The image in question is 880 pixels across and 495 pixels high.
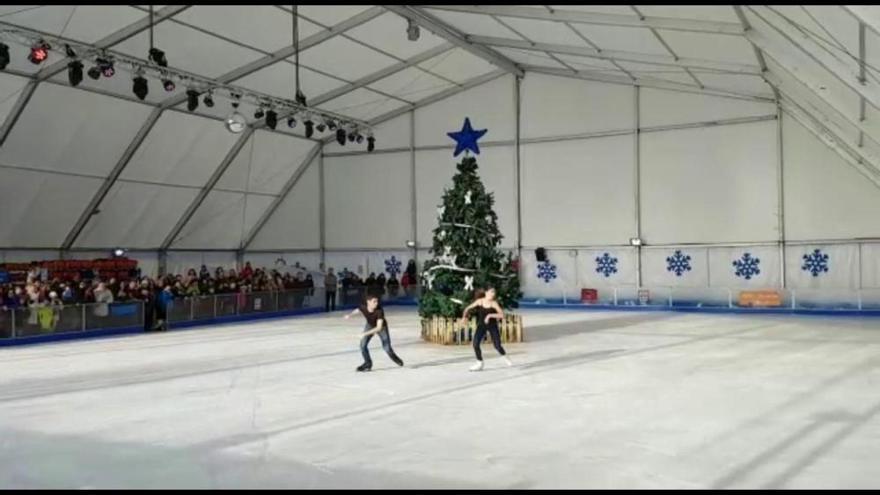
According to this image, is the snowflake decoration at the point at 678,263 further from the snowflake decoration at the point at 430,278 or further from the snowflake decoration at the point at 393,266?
the snowflake decoration at the point at 430,278

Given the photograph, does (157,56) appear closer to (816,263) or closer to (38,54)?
(38,54)

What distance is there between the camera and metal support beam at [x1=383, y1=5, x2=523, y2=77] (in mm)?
19547

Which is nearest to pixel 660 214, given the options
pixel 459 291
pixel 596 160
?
pixel 596 160

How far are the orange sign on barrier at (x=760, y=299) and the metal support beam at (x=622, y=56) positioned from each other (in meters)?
8.09

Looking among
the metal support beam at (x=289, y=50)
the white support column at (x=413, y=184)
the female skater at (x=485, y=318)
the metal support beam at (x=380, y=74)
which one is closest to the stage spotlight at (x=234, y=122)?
the metal support beam at (x=289, y=50)

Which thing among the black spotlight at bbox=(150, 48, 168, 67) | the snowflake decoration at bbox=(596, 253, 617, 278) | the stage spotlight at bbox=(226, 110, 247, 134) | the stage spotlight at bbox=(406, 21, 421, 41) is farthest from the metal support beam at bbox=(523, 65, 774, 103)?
the black spotlight at bbox=(150, 48, 168, 67)

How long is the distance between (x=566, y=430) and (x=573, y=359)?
5456mm

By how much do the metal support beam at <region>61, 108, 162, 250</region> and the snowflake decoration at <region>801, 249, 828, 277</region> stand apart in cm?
2078

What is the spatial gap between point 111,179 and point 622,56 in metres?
16.0

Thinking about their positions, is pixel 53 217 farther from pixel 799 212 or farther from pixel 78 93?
pixel 799 212

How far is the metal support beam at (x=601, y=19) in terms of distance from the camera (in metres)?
13.4

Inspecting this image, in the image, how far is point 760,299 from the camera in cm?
2325

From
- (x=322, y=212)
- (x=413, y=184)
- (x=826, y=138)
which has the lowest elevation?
(x=322, y=212)

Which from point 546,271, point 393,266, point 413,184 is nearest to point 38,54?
point 413,184
